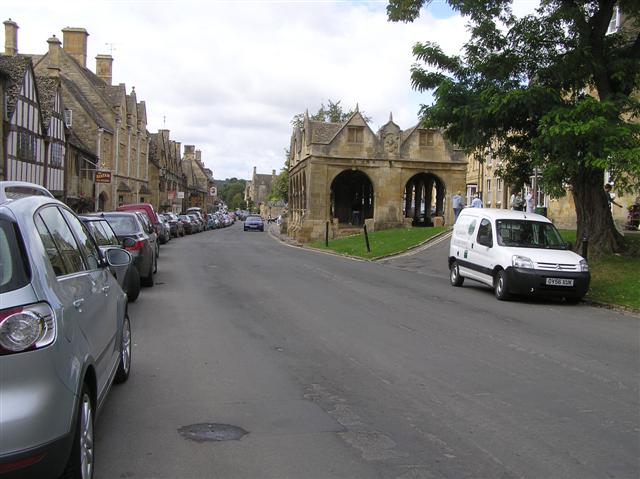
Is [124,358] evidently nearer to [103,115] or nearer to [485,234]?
[485,234]

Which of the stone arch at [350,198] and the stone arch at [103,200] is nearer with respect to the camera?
the stone arch at [103,200]

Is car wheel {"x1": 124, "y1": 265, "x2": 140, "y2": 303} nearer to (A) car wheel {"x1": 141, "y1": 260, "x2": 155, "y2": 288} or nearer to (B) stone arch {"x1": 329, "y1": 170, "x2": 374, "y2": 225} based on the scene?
(A) car wheel {"x1": 141, "y1": 260, "x2": 155, "y2": 288}

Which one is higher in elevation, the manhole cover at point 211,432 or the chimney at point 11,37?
the chimney at point 11,37

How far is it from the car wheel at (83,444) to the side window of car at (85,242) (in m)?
1.42

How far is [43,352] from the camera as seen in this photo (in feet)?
10.2

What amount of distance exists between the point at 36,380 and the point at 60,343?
25cm

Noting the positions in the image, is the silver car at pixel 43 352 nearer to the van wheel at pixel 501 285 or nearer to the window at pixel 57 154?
the van wheel at pixel 501 285

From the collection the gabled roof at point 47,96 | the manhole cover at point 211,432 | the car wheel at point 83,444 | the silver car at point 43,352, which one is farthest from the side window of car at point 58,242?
the gabled roof at point 47,96

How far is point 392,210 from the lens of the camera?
41.9 meters

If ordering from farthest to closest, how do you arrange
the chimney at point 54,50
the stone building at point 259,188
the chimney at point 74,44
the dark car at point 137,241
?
the stone building at point 259,188, the chimney at point 74,44, the chimney at point 54,50, the dark car at point 137,241

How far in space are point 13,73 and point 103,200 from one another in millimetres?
21025

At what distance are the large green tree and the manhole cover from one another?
37.7 feet

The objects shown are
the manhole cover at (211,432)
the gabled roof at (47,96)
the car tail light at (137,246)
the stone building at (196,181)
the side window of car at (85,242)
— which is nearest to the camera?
the manhole cover at (211,432)

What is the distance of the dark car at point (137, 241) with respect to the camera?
43.2 ft
